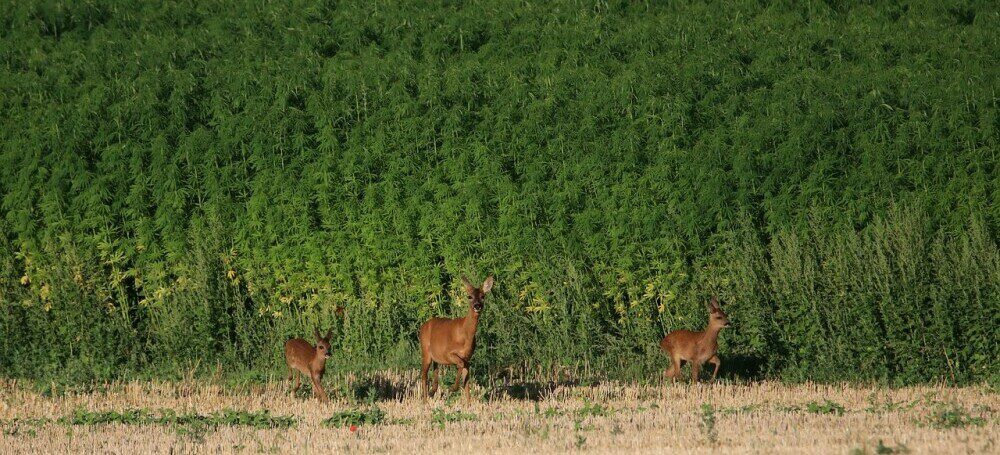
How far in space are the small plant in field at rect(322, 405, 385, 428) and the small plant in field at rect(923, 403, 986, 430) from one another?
4.82m

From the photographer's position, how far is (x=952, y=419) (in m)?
10.0

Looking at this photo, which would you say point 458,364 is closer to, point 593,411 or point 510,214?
point 593,411

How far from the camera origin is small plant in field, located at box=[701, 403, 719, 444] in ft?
31.7

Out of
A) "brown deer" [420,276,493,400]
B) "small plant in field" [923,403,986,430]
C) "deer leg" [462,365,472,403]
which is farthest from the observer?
"deer leg" [462,365,472,403]

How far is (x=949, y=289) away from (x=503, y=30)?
10.0 m

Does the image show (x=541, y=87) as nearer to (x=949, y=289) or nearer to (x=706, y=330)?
(x=706, y=330)

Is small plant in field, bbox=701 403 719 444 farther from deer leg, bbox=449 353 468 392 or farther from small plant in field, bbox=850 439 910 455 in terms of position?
deer leg, bbox=449 353 468 392

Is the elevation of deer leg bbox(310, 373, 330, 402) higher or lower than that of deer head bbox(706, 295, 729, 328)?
lower

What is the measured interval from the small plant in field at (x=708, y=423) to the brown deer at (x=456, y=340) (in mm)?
2382

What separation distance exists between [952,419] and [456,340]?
4803 mm

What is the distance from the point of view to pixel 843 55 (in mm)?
20094

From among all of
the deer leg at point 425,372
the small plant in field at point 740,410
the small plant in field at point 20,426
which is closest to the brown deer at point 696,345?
the small plant in field at point 740,410

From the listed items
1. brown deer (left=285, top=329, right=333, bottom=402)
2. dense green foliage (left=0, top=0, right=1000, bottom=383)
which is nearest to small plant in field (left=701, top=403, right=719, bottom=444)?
dense green foliage (left=0, top=0, right=1000, bottom=383)

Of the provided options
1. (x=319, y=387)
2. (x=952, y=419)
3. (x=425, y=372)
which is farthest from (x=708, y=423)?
(x=319, y=387)
